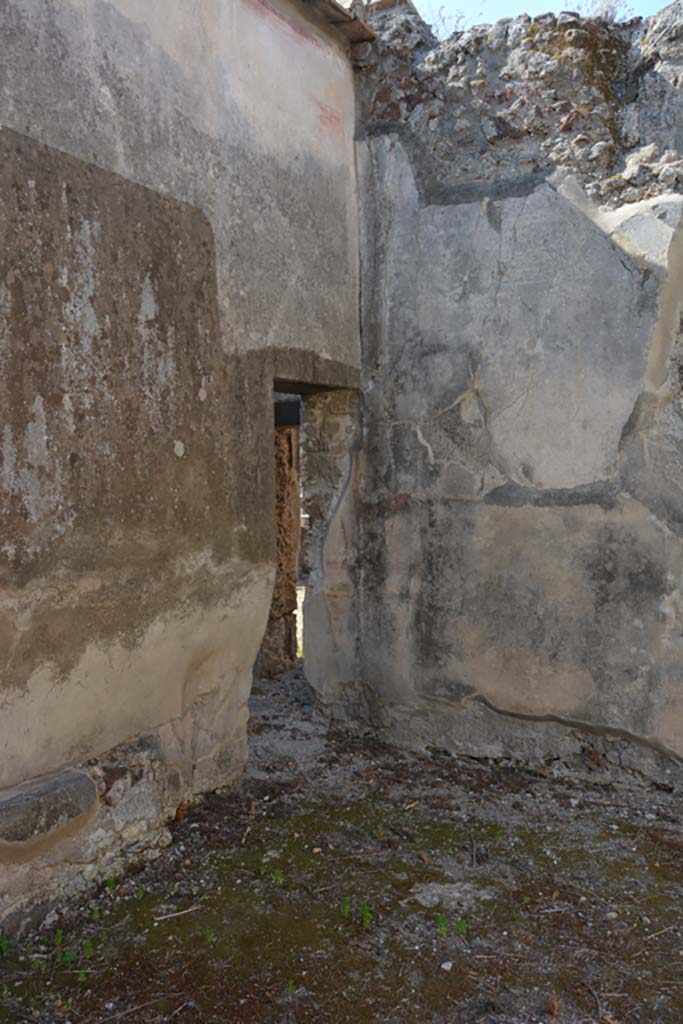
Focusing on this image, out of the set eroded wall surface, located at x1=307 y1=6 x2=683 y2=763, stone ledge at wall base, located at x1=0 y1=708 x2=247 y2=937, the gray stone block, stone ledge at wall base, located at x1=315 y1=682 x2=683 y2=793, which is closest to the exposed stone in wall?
stone ledge at wall base, located at x1=315 y1=682 x2=683 y2=793

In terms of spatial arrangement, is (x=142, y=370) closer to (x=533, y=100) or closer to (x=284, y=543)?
(x=533, y=100)

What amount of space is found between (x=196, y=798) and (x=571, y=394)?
85.8 inches

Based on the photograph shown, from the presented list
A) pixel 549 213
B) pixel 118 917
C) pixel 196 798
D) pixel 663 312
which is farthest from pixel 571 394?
pixel 118 917

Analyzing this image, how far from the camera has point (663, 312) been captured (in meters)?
3.21

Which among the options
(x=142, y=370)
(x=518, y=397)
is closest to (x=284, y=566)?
(x=518, y=397)

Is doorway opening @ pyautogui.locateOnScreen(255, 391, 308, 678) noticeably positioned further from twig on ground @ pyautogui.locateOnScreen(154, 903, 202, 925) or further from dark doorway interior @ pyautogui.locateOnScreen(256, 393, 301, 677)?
twig on ground @ pyautogui.locateOnScreen(154, 903, 202, 925)

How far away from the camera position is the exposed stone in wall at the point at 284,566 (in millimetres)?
5258

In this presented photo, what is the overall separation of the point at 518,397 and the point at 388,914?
207 centimetres

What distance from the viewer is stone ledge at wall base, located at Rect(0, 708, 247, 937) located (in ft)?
7.70

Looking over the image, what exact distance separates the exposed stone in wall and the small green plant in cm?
274

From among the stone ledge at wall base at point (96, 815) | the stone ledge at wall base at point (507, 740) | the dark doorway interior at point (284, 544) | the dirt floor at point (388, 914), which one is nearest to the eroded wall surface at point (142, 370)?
the stone ledge at wall base at point (96, 815)

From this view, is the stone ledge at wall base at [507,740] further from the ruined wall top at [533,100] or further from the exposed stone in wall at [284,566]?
the ruined wall top at [533,100]

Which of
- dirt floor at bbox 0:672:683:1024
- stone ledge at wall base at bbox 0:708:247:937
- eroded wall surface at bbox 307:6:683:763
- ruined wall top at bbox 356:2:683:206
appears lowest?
dirt floor at bbox 0:672:683:1024

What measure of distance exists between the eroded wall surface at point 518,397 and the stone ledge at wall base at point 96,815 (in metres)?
1.13
